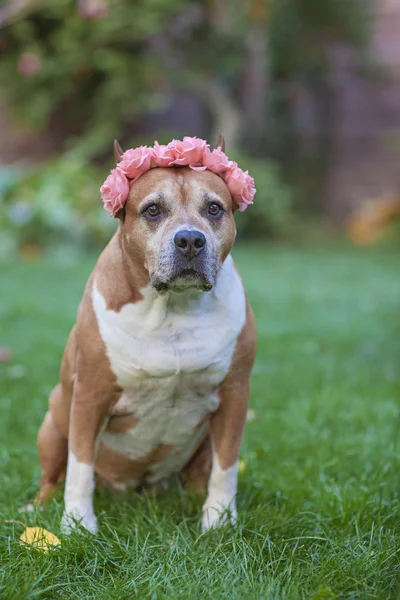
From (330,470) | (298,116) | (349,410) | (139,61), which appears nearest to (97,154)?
(139,61)

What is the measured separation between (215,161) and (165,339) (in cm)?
56

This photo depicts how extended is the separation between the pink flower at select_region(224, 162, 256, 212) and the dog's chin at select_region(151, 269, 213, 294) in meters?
0.32

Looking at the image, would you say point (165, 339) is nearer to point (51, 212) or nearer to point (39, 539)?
point (39, 539)

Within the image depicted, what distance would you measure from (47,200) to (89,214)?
510 millimetres

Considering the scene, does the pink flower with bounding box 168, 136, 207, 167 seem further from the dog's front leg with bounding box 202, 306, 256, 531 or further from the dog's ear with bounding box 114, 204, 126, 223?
the dog's front leg with bounding box 202, 306, 256, 531

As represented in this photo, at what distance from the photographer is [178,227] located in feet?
7.16

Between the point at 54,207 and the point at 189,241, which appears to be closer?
the point at 189,241

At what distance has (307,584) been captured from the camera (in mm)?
1976

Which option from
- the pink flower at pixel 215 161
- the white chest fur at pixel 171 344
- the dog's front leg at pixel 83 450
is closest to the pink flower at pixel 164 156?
the pink flower at pixel 215 161

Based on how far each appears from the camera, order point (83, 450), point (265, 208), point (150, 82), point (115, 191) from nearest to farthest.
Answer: point (115, 191), point (83, 450), point (150, 82), point (265, 208)

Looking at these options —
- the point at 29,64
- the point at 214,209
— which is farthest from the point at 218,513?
the point at 29,64

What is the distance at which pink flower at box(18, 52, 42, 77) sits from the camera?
32.7 feet

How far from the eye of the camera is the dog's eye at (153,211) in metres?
2.25

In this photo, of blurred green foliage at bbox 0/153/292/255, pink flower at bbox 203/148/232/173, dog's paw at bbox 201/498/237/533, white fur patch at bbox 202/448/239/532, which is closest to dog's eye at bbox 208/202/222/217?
pink flower at bbox 203/148/232/173
